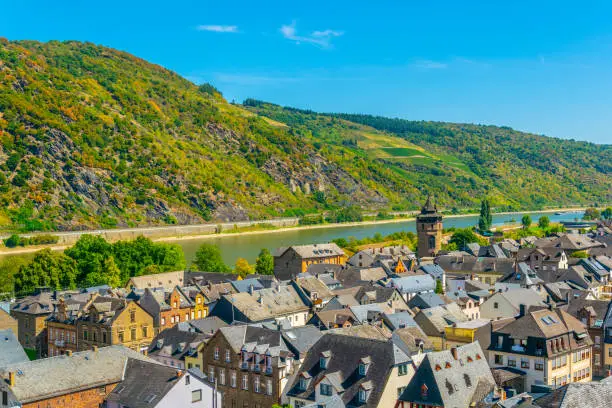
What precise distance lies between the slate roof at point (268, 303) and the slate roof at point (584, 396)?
34083mm

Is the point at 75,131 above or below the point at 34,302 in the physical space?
above

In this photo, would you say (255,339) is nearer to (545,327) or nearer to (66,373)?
(66,373)

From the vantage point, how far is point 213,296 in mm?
63938

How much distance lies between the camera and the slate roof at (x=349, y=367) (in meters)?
33.6

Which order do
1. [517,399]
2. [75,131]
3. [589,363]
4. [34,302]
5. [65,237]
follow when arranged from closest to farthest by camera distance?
[517,399], [589,363], [34,302], [65,237], [75,131]

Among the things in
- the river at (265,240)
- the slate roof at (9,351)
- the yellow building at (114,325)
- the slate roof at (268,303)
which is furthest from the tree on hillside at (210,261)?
the slate roof at (9,351)

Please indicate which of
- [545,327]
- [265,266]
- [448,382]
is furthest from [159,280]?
[448,382]

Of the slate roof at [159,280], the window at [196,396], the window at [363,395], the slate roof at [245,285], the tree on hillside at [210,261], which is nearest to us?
the window at [363,395]

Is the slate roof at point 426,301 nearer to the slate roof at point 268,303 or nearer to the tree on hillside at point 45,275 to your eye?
the slate roof at point 268,303

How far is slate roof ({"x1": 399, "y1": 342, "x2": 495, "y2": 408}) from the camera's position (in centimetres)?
3275

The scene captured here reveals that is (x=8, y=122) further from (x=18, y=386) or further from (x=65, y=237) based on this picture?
(x=18, y=386)

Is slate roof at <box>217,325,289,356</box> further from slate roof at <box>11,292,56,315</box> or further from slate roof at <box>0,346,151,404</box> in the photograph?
slate roof at <box>11,292,56,315</box>

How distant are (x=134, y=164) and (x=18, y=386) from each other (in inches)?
6455

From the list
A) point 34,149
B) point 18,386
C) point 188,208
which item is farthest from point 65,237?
point 18,386
